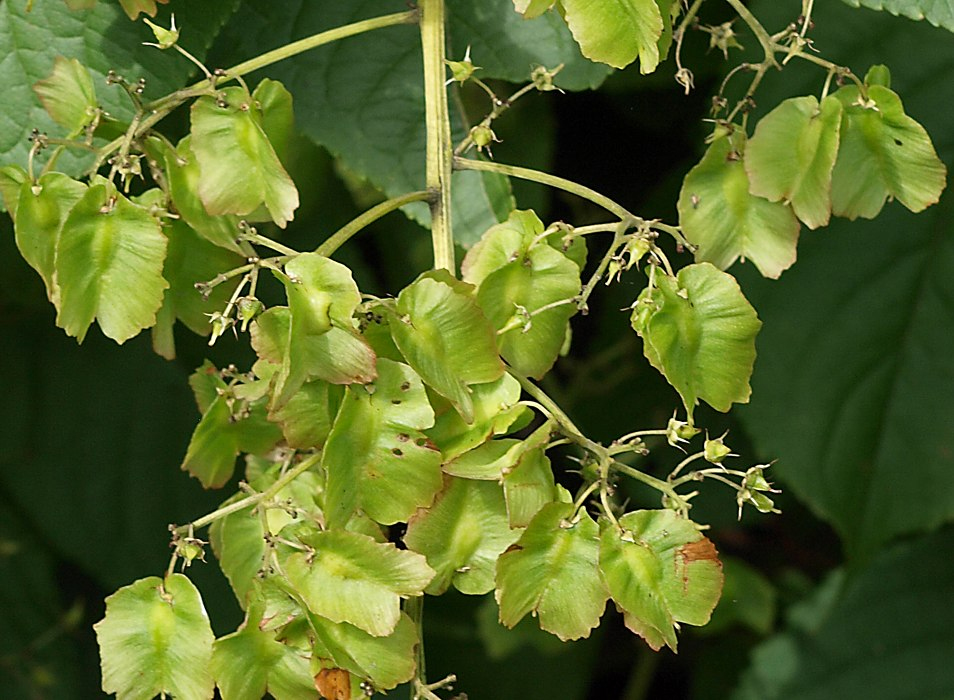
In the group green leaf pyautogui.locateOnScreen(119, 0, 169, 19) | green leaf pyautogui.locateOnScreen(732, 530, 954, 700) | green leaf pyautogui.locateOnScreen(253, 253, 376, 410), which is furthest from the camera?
green leaf pyautogui.locateOnScreen(732, 530, 954, 700)

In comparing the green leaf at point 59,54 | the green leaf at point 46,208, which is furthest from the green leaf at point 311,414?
the green leaf at point 59,54

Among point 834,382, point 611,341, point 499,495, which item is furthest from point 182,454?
point 499,495

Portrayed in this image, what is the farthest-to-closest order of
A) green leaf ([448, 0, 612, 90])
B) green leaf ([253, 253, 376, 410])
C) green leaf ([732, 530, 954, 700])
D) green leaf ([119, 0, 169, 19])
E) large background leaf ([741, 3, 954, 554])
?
green leaf ([732, 530, 954, 700]) < large background leaf ([741, 3, 954, 554]) < green leaf ([448, 0, 612, 90]) < green leaf ([119, 0, 169, 19]) < green leaf ([253, 253, 376, 410])

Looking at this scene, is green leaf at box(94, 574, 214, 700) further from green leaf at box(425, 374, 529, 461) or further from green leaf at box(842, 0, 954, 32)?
green leaf at box(842, 0, 954, 32)

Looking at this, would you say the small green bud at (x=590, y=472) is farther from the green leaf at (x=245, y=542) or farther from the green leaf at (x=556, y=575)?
the green leaf at (x=245, y=542)

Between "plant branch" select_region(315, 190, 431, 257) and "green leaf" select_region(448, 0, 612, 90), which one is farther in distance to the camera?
"green leaf" select_region(448, 0, 612, 90)

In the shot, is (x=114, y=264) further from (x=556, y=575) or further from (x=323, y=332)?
(x=556, y=575)

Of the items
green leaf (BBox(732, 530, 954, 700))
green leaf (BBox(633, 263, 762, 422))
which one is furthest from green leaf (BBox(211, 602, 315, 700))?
green leaf (BBox(732, 530, 954, 700))

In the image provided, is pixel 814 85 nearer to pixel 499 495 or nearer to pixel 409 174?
pixel 409 174
